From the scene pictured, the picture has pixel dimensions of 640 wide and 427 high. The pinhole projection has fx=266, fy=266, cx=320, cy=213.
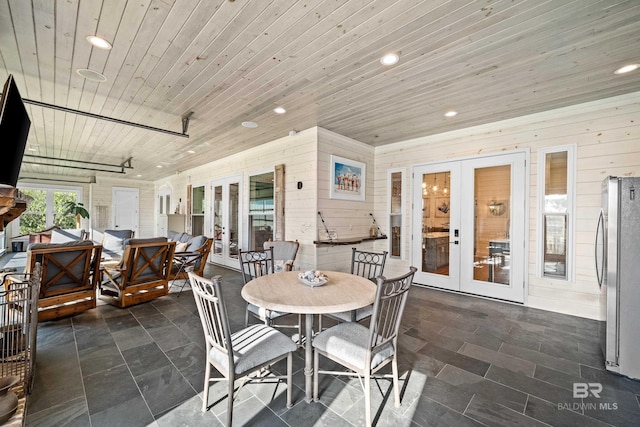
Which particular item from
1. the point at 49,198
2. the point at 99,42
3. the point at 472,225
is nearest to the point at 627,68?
the point at 472,225

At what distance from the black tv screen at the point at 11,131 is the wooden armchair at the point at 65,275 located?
4.02 ft

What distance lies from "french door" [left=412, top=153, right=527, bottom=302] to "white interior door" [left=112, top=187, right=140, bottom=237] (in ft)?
33.9

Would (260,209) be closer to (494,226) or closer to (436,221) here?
(436,221)

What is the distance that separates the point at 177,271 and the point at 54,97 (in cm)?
295

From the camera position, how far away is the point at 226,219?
6.59m

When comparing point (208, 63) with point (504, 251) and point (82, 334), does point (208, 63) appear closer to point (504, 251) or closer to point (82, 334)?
point (82, 334)

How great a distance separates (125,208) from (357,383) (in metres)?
11.1

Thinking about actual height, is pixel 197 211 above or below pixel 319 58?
below

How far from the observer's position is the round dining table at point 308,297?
1.73 m

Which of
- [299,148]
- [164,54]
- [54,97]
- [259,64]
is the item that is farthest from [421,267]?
[54,97]

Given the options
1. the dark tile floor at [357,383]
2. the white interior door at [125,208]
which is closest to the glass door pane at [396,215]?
the dark tile floor at [357,383]

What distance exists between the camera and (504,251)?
4055 mm

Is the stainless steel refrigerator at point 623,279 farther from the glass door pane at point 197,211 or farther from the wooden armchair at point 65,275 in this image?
the glass door pane at point 197,211

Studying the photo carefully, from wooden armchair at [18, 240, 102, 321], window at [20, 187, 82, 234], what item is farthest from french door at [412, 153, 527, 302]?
window at [20, 187, 82, 234]
